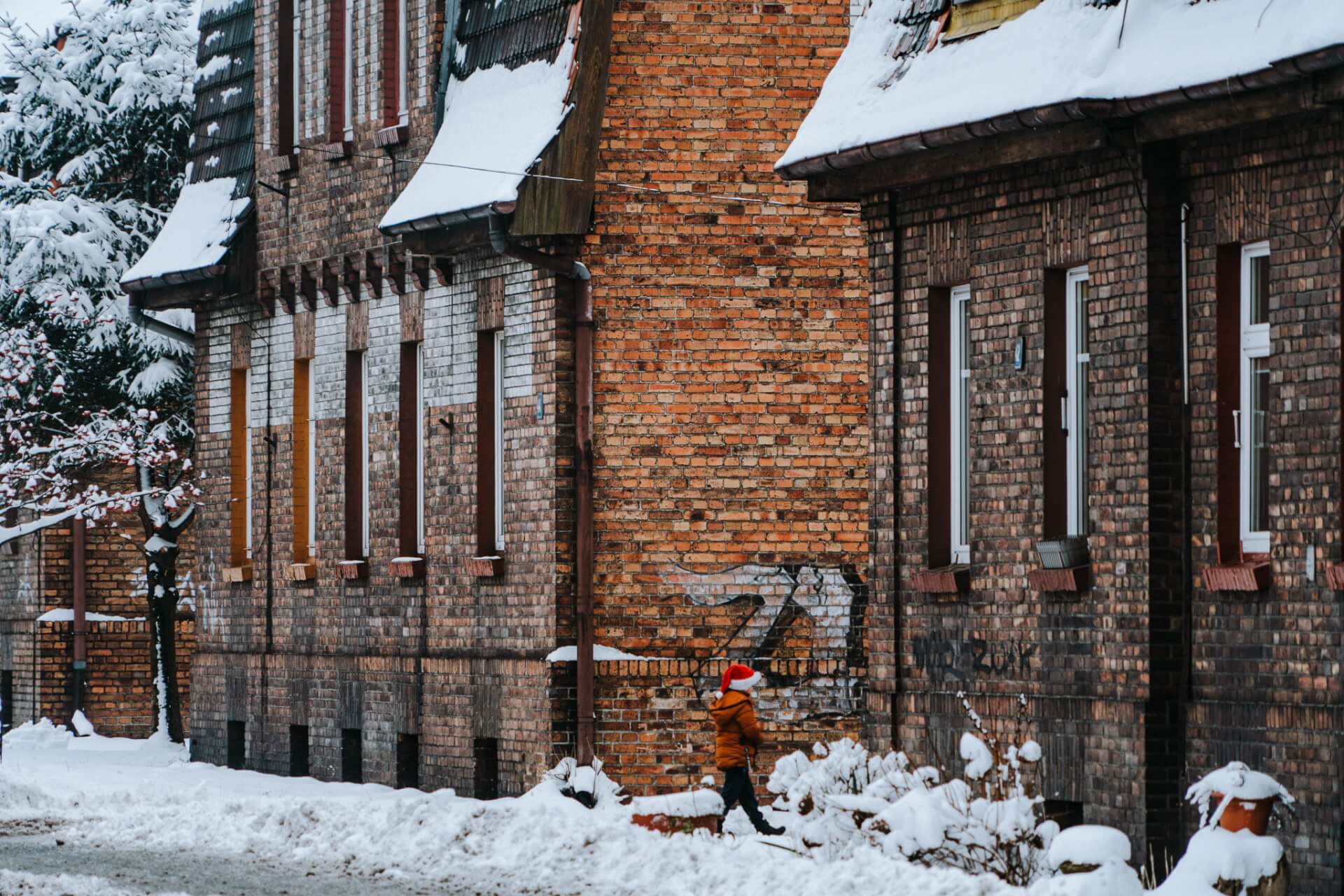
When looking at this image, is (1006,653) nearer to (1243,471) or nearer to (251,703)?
(1243,471)

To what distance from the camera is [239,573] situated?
90.4 ft

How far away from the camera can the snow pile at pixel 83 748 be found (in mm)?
30000

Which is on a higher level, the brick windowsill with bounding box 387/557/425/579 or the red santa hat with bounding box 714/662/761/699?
the brick windowsill with bounding box 387/557/425/579

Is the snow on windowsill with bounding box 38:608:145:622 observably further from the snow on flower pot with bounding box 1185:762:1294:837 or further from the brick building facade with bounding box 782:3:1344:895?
the snow on flower pot with bounding box 1185:762:1294:837

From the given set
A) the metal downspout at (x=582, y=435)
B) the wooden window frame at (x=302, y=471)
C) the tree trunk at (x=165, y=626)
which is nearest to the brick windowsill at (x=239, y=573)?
the wooden window frame at (x=302, y=471)

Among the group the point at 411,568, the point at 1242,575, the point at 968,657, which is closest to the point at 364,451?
the point at 411,568

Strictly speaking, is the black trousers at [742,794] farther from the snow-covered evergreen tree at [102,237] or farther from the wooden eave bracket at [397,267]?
the snow-covered evergreen tree at [102,237]

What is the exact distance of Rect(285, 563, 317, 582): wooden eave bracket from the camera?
2597 centimetres

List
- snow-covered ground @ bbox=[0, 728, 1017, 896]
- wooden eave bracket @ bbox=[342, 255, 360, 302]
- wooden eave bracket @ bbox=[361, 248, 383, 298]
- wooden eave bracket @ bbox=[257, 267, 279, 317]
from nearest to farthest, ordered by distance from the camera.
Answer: snow-covered ground @ bbox=[0, 728, 1017, 896] → wooden eave bracket @ bbox=[361, 248, 383, 298] → wooden eave bracket @ bbox=[342, 255, 360, 302] → wooden eave bracket @ bbox=[257, 267, 279, 317]

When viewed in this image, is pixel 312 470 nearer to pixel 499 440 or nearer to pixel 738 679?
pixel 499 440

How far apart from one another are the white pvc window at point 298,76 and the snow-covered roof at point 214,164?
3.16 feet

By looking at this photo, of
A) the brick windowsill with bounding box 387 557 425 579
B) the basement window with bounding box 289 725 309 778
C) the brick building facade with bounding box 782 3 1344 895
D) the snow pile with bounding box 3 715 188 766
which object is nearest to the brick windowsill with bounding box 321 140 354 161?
the brick windowsill with bounding box 387 557 425 579

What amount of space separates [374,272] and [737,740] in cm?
839

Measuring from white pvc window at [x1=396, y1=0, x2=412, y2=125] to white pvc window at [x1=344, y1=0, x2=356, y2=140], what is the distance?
0.84m
